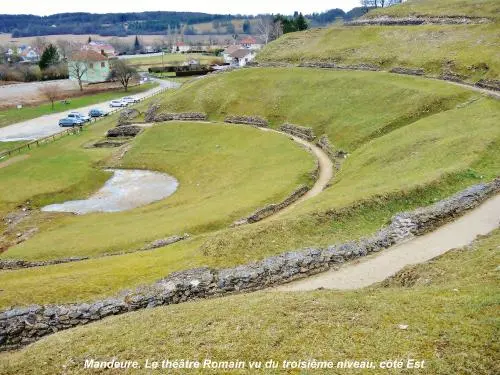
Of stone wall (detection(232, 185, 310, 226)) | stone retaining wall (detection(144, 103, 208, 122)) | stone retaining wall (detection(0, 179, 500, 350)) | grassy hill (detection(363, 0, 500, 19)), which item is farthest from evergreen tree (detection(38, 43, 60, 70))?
stone retaining wall (detection(0, 179, 500, 350))

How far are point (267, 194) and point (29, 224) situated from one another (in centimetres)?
2157

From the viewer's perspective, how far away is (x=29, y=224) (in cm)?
4234

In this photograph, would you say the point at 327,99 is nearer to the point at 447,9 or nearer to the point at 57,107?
the point at 447,9

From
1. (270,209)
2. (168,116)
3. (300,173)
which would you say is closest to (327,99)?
(300,173)

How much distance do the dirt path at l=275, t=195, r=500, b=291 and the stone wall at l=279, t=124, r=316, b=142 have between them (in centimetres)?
3055

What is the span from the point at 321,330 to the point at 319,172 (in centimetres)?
3097

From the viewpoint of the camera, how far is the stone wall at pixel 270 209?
115ft

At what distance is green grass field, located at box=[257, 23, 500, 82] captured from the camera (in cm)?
6059

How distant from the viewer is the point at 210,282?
75.3ft

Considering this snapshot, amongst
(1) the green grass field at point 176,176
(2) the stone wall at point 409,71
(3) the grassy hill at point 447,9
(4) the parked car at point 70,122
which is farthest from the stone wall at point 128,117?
(3) the grassy hill at point 447,9

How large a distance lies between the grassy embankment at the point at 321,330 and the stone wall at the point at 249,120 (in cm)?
4611

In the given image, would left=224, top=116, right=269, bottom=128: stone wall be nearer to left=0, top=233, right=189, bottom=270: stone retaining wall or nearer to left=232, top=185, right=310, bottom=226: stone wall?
left=232, top=185, right=310, bottom=226: stone wall

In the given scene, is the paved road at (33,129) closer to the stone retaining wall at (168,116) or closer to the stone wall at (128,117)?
the stone wall at (128,117)

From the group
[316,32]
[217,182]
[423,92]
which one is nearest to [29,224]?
[217,182]
